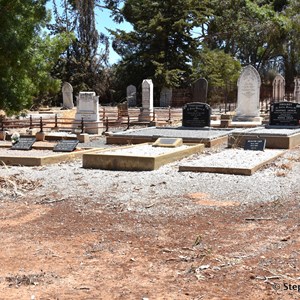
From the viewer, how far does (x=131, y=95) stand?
1710 inches

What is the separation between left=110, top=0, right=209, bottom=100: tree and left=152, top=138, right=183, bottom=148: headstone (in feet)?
95.6

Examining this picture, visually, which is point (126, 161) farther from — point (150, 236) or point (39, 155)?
point (150, 236)

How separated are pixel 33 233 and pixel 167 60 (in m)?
40.1

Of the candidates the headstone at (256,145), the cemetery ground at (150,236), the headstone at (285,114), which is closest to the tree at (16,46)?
the cemetery ground at (150,236)

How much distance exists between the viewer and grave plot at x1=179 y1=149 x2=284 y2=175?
10.2m

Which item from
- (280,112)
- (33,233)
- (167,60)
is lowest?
(33,233)

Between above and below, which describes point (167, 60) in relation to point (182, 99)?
above

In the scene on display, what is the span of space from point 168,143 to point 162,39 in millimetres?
32746

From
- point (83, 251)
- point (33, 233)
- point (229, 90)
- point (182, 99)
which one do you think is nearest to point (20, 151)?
point (33, 233)

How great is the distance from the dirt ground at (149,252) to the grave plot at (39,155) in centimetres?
415

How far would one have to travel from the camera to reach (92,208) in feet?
24.9

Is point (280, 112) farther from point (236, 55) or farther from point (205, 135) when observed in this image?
point (236, 55)

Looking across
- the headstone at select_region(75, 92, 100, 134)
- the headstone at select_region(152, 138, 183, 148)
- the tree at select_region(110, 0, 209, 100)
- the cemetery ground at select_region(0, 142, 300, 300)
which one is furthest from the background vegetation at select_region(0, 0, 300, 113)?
the cemetery ground at select_region(0, 142, 300, 300)

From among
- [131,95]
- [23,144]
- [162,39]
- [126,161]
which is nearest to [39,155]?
[23,144]
